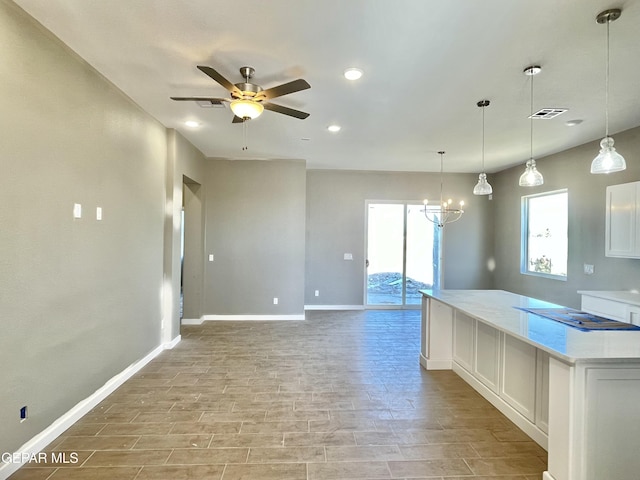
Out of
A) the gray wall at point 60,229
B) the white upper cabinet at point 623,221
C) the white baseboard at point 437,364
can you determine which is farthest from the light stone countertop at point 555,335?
the gray wall at point 60,229

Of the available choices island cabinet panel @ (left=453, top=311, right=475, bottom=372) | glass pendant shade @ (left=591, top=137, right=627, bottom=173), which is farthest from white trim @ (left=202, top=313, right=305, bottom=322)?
glass pendant shade @ (left=591, top=137, right=627, bottom=173)

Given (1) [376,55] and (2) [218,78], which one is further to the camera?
(1) [376,55]

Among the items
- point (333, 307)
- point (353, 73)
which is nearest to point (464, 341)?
point (353, 73)

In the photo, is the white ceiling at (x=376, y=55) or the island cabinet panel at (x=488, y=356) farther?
the island cabinet panel at (x=488, y=356)

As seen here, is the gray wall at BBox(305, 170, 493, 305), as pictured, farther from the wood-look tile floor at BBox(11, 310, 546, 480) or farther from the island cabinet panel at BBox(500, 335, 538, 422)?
the island cabinet panel at BBox(500, 335, 538, 422)

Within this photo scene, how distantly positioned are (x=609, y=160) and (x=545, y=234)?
4031 mm

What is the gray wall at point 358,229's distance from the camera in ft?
23.0

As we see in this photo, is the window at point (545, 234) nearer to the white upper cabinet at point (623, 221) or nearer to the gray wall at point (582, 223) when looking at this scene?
the gray wall at point (582, 223)

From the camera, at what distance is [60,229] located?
8.03ft

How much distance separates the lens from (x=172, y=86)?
308cm

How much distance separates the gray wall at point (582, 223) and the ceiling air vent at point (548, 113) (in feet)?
4.10

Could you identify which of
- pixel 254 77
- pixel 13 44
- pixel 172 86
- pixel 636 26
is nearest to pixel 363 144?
pixel 254 77

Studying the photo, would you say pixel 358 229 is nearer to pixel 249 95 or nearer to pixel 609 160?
pixel 249 95

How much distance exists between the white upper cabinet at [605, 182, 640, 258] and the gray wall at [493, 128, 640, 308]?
0.98 ft
